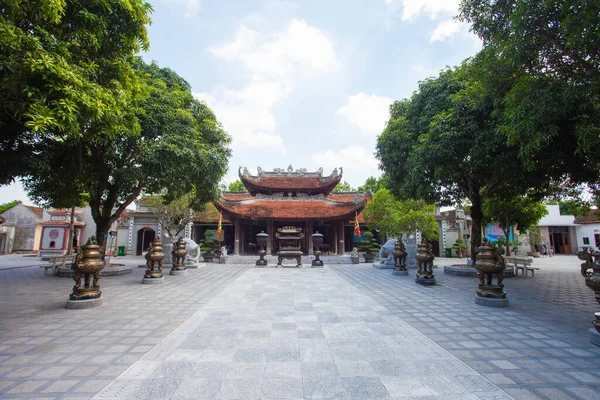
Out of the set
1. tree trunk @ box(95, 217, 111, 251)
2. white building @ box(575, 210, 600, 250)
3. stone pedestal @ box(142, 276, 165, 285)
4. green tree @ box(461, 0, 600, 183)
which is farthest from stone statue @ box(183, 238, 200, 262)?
white building @ box(575, 210, 600, 250)

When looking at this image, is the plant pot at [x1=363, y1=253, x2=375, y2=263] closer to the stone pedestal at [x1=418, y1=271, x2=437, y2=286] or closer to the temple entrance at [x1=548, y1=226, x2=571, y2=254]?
the stone pedestal at [x1=418, y1=271, x2=437, y2=286]

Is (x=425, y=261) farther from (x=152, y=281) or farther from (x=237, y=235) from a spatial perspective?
(x=237, y=235)

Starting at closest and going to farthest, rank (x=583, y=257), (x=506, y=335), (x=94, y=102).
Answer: (x=506, y=335), (x=94, y=102), (x=583, y=257)

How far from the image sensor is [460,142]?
9.50 meters

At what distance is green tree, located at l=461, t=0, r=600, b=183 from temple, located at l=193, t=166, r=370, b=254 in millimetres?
14814

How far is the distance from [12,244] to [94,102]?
31415mm

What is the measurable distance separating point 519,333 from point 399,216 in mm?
16357

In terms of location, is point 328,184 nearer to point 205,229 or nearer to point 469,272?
point 205,229

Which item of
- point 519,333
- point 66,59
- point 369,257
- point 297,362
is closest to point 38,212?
point 369,257

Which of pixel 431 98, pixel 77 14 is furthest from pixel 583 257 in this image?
pixel 77 14

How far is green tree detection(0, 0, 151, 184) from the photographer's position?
13.5 feet

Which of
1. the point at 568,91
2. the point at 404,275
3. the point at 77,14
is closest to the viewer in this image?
the point at 77,14

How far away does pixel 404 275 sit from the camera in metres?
11.1

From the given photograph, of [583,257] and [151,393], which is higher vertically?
[583,257]
